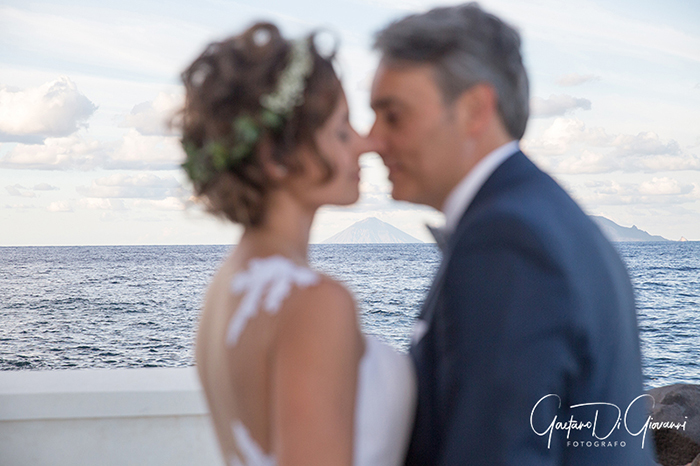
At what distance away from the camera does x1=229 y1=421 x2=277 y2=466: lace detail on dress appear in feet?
3.85

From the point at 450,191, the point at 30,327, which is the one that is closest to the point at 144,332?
the point at 30,327

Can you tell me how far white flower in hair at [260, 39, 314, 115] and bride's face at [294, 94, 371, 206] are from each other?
0.09 meters

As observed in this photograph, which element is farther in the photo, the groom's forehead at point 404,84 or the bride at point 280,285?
the groom's forehead at point 404,84

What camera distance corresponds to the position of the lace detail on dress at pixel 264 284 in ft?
3.67

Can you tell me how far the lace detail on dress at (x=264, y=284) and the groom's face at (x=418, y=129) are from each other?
1.70 ft

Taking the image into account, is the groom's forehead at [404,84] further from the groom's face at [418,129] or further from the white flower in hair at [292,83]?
the white flower in hair at [292,83]

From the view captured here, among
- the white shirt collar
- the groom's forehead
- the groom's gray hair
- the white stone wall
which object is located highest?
the groom's gray hair

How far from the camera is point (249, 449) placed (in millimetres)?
1188

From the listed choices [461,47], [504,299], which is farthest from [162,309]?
[504,299]

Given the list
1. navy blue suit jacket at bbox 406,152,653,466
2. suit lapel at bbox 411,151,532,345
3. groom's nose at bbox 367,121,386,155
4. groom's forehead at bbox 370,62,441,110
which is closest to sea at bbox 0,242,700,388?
groom's nose at bbox 367,121,386,155

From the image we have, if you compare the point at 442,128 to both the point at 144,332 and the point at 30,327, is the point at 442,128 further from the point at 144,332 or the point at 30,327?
the point at 30,327

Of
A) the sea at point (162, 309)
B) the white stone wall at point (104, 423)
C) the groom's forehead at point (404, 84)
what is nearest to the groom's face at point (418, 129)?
the groom's forehead at point (404, 84)

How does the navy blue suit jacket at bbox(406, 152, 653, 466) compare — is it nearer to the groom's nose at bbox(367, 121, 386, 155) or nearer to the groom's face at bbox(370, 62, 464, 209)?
the groom's face at bbox(370, 62, 464, 209)
